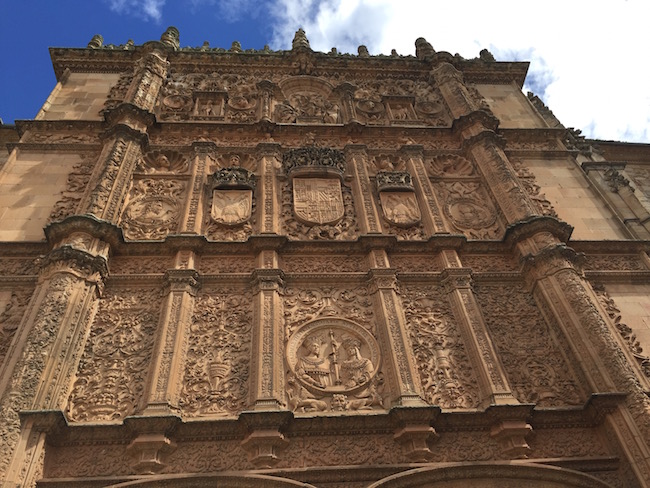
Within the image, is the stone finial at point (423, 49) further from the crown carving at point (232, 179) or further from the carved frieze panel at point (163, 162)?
the carved frieze panel at point (163, 162)

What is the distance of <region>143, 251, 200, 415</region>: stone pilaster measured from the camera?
6836 millimetres

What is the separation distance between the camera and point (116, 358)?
24.6 feet

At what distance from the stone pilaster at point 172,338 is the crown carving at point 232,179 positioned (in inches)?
Answer: 74.7

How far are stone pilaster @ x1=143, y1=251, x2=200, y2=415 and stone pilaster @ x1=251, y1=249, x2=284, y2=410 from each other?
0.96m

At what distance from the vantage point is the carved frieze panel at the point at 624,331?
7.83 metres

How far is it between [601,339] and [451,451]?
2.68 meters

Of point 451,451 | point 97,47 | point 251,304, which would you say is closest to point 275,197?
point 251,304

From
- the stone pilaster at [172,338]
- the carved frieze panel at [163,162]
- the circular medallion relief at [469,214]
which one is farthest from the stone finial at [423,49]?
the stone pilaster at [172,338]

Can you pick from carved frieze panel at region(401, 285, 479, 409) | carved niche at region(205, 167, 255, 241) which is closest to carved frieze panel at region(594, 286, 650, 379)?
carved frieze panel at region(401, 285, 479, 409)

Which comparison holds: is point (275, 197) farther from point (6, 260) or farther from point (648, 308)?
point (648, 308)

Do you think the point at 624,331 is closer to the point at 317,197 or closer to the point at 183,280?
the point at 317,197

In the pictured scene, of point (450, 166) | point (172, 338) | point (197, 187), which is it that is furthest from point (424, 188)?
point (172, 338)

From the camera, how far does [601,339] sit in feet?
24.8

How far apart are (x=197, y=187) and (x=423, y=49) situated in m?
8.45
